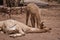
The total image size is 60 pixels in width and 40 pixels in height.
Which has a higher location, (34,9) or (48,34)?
(34,9)

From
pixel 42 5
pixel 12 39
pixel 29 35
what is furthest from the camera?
pixel 42 5

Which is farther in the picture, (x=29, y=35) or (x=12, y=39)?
(x=29, y=35)

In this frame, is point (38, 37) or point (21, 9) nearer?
point (38, 37)

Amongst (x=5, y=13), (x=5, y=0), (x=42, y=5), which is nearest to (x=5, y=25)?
(x=5, y=13)

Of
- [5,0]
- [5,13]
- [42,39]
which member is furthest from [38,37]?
[5,0]

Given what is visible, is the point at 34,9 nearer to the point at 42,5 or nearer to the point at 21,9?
the point at 21,9

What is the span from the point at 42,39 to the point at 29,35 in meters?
0.58

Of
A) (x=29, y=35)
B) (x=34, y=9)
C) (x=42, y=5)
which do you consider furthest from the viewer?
(x=42, y=5)

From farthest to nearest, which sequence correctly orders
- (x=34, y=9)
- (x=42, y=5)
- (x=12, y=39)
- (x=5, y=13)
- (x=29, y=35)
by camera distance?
(x=42, y=5) < (x=5, y=13) < (x=34, y=9) < (x=29, y=35) < (x=12, y=39)

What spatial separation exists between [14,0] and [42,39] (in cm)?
631

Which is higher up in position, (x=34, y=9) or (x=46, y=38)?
(x=34, y=9)

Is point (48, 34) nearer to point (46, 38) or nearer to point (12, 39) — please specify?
point (46, 38)

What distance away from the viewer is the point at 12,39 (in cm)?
584

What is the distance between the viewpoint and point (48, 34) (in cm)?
655
